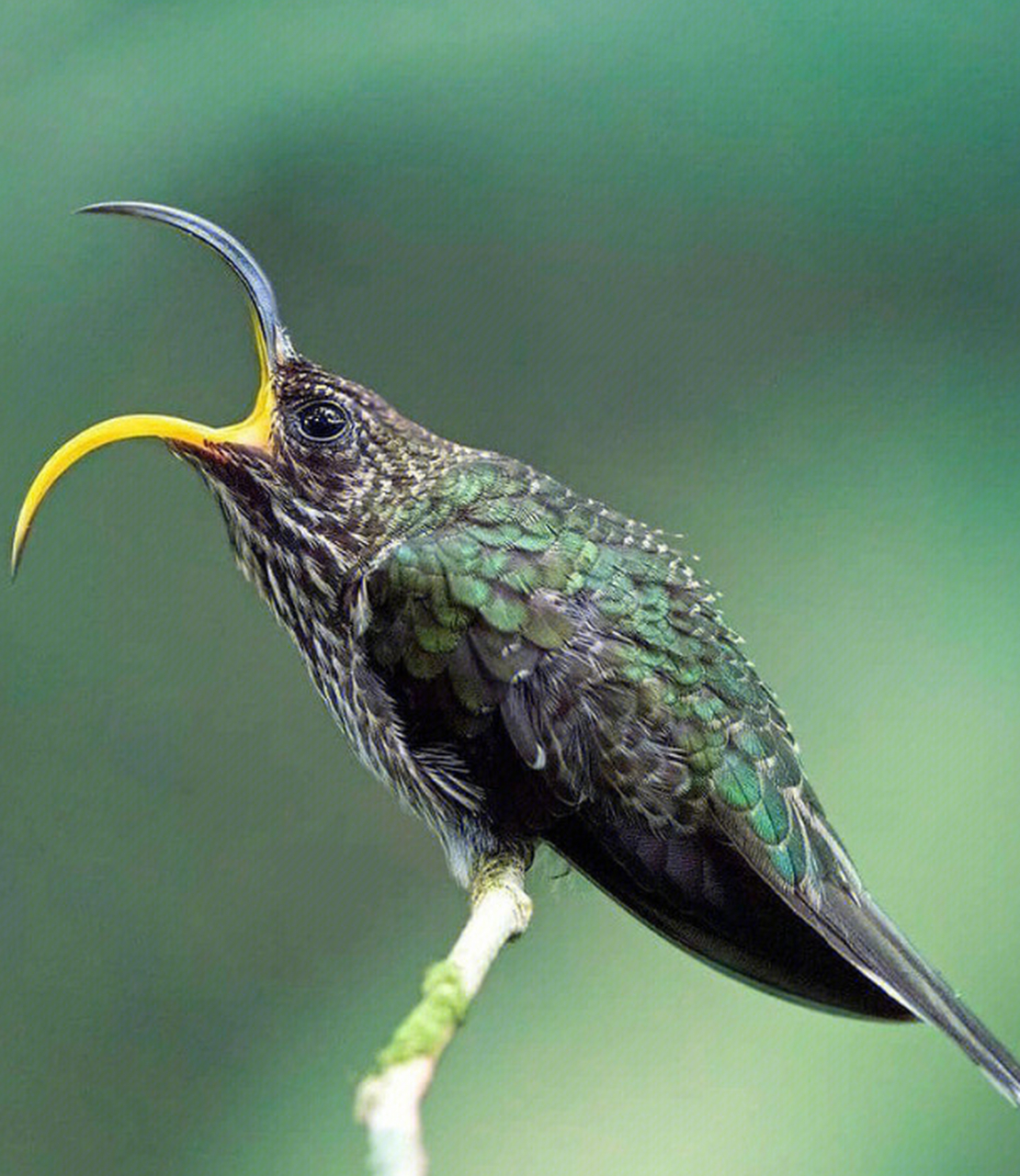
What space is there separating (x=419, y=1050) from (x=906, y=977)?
67 centimetres

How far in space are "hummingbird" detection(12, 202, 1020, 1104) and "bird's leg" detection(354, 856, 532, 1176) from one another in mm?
219

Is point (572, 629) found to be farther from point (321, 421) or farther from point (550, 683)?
point (321, 421)

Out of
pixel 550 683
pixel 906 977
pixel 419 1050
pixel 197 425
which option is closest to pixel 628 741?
pixel 550 683

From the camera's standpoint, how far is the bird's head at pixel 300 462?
55.9 inches

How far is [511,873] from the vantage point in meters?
1.42

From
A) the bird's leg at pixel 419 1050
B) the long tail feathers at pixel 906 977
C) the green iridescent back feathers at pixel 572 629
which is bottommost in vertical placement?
the bird's leg at pixel 419 1050

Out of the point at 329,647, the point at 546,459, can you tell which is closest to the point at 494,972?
the point at 546,459

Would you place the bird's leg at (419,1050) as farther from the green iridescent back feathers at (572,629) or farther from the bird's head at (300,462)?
the bird's head at (300,462)

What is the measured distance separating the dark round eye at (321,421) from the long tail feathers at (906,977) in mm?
598

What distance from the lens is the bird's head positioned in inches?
55.9

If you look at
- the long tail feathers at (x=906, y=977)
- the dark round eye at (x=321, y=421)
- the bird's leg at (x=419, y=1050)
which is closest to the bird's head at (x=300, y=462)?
the dark round eye at (x=321, y=421)

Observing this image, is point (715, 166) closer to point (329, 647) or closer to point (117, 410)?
point (117, 410)

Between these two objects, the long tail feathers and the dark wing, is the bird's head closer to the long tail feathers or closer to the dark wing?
the dark wing

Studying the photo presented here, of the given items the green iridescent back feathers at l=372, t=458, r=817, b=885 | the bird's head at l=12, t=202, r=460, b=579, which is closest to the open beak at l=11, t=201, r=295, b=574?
the bird's head at l=12, t=202, r=460, b=579
